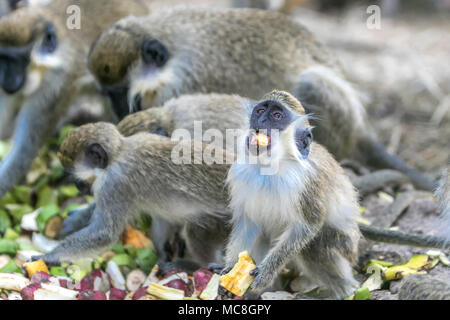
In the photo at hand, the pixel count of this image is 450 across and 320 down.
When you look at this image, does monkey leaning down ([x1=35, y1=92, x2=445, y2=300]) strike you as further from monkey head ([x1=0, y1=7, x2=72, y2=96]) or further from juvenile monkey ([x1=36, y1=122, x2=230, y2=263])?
monkey head ([x1=0, y1=7, x2=72, y2=96])

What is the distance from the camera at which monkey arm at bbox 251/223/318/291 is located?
3514mm

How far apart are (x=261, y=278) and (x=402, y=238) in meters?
1.13

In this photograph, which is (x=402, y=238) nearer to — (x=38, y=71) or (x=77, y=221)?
(x=77, y=221)

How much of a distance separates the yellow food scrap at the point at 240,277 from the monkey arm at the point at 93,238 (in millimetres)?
967

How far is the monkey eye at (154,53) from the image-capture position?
16.9ft

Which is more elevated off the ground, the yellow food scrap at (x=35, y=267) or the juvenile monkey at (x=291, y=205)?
the juvenile monkey at (x=291, y=205)

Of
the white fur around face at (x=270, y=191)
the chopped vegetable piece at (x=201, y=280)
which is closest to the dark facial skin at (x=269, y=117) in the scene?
the white fur around face at (x=270, y=191)

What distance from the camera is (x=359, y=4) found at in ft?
37.4

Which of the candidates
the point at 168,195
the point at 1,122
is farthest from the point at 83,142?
the point at 1,122

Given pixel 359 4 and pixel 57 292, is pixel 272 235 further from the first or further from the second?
pixel 359 4

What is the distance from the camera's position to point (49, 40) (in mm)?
5602

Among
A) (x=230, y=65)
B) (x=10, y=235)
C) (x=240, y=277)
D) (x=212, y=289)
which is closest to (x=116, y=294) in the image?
(x=212, y=289)

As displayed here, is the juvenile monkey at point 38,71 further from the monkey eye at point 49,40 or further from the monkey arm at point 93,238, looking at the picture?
the monkey arm at point 93,238

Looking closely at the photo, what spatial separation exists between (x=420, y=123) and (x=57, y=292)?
16.2 ft
